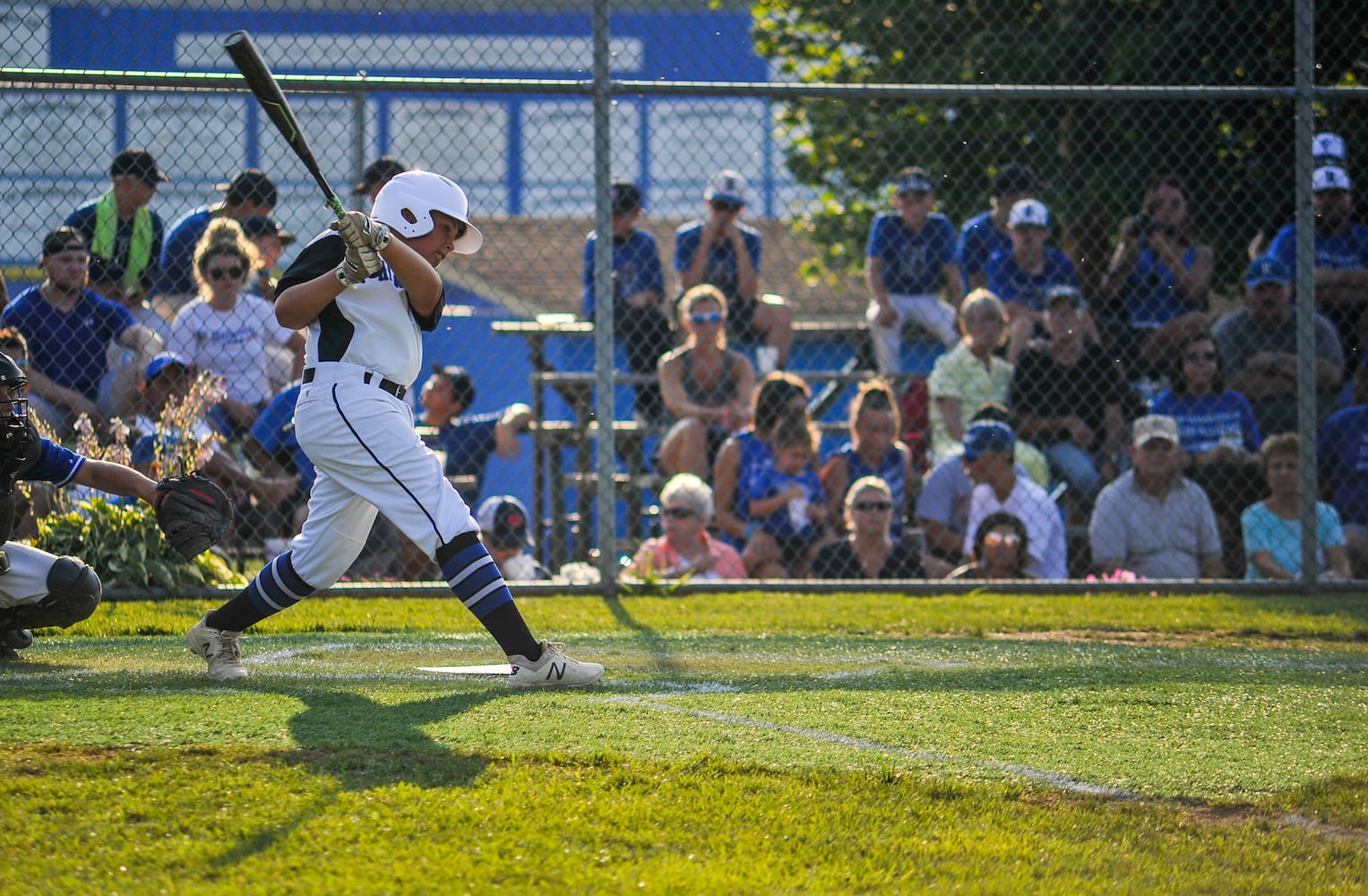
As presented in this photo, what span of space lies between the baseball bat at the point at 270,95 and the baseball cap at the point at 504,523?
3.82 metres

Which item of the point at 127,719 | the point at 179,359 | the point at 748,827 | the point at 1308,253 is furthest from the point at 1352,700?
the point at 179,359

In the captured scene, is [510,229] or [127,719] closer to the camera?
[127,719]

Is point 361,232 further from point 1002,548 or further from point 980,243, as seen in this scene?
point 980,243

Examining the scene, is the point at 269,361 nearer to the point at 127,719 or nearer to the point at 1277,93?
the point at 127,719

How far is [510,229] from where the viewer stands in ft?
54.5

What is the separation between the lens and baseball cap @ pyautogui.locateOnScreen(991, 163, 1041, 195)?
10.1 metres

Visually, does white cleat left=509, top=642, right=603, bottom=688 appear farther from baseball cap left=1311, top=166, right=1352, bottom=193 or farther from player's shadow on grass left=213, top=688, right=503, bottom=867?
baseball cap left=1311, top=166, right=1352, bottom=193

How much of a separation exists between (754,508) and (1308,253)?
131 inches

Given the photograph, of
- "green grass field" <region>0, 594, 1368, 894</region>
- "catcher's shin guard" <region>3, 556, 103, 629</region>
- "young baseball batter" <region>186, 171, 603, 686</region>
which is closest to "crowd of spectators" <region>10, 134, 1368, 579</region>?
"catcher's shin guard" <region>3, 556, 103, 629</region>

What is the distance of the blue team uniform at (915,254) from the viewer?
404 inches

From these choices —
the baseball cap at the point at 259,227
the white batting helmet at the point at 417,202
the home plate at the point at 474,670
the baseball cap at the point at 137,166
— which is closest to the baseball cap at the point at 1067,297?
the baseball cap at the point at 259,227

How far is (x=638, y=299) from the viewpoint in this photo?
983cm

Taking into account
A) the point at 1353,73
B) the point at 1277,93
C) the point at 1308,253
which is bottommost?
the point at 1308,253

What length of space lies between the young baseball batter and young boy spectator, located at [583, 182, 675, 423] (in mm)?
4551
